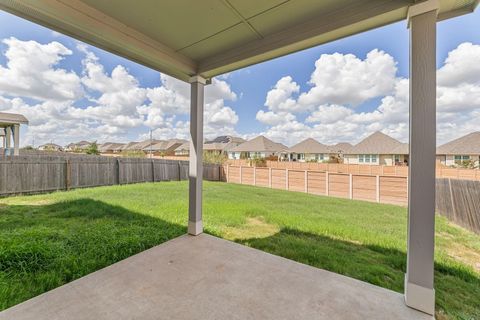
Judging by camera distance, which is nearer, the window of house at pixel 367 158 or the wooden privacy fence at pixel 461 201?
the wooden privacy fence at pixel 461 201

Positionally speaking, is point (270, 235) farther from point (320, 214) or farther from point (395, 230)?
point (395, 230)

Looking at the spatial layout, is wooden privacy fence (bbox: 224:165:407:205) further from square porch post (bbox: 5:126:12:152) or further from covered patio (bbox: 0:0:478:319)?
square porch post (bbox: 5:126:12:152)

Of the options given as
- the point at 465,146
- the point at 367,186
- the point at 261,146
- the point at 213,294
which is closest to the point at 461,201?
the point at 367,186

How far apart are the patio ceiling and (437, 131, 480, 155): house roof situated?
17.6m

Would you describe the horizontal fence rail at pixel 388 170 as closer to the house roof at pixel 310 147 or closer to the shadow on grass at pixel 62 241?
the shadow on grass at pixel 62 241

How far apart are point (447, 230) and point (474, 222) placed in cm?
45

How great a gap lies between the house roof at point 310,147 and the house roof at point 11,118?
24.0 metres

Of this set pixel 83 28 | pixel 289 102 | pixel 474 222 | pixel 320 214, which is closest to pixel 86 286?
pixel 83 28

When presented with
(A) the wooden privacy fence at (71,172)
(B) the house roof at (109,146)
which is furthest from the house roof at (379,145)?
(B) the house roof at (109,146)

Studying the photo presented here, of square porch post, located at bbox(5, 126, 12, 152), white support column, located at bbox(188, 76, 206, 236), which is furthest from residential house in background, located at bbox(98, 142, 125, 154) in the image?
white support column, located at bbox(188, 76, 206, 236)

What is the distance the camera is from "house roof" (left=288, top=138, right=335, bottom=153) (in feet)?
81.1

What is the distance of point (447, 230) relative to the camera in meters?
3.93

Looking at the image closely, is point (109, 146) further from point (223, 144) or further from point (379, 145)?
point (379, 145)

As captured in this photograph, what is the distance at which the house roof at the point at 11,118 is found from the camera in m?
7.28
